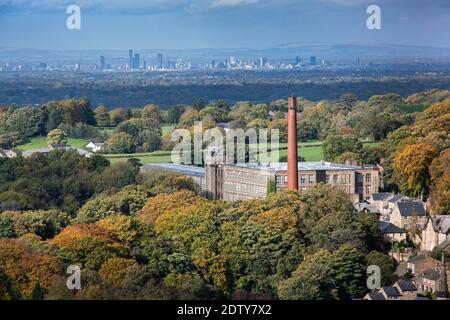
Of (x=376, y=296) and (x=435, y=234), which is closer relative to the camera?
(x=376, y=296)

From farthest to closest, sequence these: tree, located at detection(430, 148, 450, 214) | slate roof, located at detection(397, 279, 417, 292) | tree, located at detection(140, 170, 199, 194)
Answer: tree, located at detection(140, 170, 199, 194)
tree, located at detection(430, 148, 450, 214)
slate roof, located at detection(397, 279, 417, 292)

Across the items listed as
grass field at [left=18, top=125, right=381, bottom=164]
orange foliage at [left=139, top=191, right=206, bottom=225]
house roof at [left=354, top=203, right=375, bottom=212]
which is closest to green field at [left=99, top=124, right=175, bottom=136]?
grass field at [left=18, top=125, right=381, bottom=164]

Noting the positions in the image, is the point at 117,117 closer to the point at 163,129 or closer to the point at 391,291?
the point at 163,129

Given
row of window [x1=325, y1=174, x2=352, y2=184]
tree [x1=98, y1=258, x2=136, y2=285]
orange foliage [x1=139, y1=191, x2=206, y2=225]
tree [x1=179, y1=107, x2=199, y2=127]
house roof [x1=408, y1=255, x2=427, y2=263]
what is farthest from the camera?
tree [x1=179, y1=107, x2=199, y2=127]

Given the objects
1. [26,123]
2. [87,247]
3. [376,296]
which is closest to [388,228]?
[376,296]

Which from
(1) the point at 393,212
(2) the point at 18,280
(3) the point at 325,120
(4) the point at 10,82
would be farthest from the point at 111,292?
(4) the point at 10,82

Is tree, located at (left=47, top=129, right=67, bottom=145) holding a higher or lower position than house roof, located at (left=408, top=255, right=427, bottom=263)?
higher

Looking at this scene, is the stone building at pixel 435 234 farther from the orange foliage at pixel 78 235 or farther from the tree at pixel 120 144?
the tree at pixel 120 144

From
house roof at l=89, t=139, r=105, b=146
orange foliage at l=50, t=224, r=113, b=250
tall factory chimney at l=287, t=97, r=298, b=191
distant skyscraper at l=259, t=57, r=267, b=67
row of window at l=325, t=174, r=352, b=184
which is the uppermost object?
distant skyscraper at l=259, t=57, r=267, b=67

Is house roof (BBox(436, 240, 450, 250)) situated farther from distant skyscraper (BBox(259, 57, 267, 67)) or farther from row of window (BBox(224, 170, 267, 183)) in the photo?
distant skyscraper (BBox(259, 57, 267, 67))
